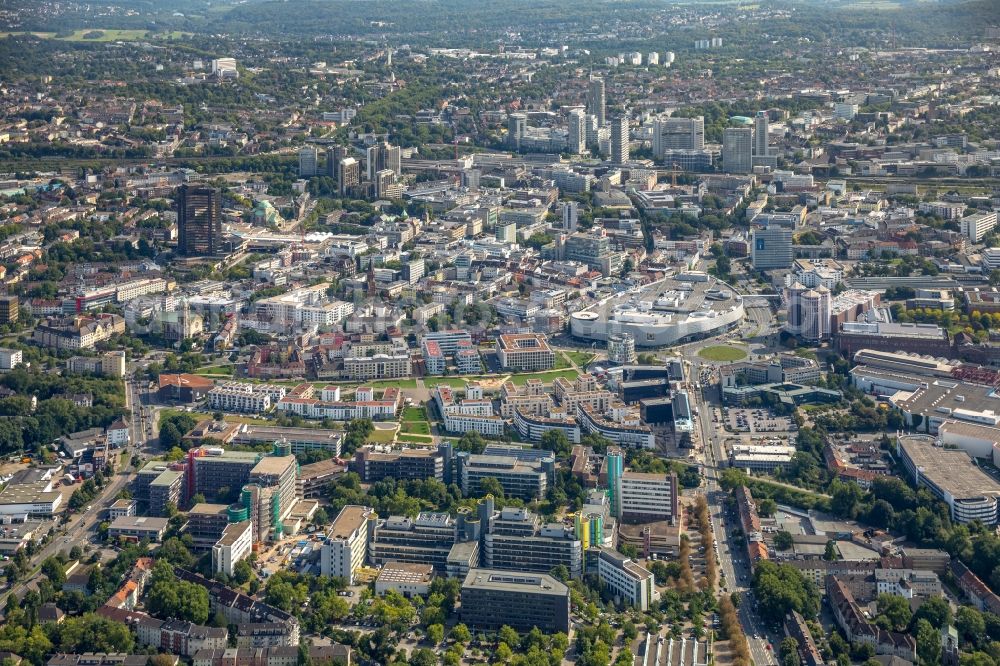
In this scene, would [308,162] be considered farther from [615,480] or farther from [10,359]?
[615,480]

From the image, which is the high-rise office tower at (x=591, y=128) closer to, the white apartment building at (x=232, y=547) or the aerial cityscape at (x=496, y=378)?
the aerial cityscape at (x=496, y=378)

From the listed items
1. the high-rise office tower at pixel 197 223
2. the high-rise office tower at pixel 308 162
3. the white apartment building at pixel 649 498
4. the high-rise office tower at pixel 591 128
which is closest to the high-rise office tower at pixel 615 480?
the white apartment building at pixel 649 498

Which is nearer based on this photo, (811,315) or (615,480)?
(615,480)

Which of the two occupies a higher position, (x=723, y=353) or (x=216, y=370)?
(x=723, y=353)

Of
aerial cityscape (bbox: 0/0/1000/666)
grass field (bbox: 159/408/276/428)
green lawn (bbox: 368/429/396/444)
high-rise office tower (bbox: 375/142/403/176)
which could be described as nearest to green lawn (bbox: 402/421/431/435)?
aerial cityscape (bbox: 0/0/1000/666)

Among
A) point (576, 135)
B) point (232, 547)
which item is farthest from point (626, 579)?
point (576, 135)

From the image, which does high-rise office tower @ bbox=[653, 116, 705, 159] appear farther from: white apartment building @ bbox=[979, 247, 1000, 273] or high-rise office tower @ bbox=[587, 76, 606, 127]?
white apartment building @ bbox=[979, 247, 1000, 273]
